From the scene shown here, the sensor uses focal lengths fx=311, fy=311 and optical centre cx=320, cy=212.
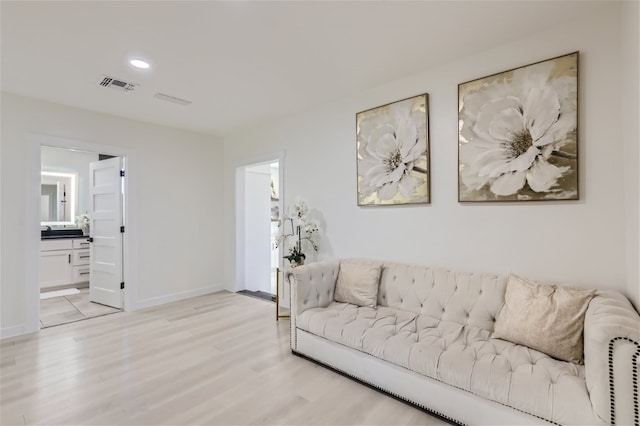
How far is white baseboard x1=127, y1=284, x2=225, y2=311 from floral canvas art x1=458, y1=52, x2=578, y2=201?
13.5 ft

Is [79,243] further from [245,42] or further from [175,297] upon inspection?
[245,42]

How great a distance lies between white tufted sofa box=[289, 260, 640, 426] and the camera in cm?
142

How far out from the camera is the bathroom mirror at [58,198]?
5.95 meters

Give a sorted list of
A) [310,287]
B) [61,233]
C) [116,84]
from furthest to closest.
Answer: [61,233] → [116,84] → [310,287]

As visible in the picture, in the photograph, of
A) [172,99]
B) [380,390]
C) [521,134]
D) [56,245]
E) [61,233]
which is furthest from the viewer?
[61,233]

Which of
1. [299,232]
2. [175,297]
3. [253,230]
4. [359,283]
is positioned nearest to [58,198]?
[175,297]

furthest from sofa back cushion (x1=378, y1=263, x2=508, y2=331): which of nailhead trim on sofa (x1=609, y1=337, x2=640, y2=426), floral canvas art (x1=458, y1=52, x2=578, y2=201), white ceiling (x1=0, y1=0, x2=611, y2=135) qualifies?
white ceiling (x1=0, y1=0, x2=611, y2=135)

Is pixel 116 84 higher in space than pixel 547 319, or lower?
higher

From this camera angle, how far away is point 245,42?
2459mm

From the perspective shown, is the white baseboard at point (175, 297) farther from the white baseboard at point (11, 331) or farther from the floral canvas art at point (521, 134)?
the floral canvas art at point (521, 134)

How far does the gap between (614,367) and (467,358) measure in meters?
0.68

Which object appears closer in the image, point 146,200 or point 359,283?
point 359,283

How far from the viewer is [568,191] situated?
7.33 feet

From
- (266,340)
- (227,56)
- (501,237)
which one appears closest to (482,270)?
(501,237)
